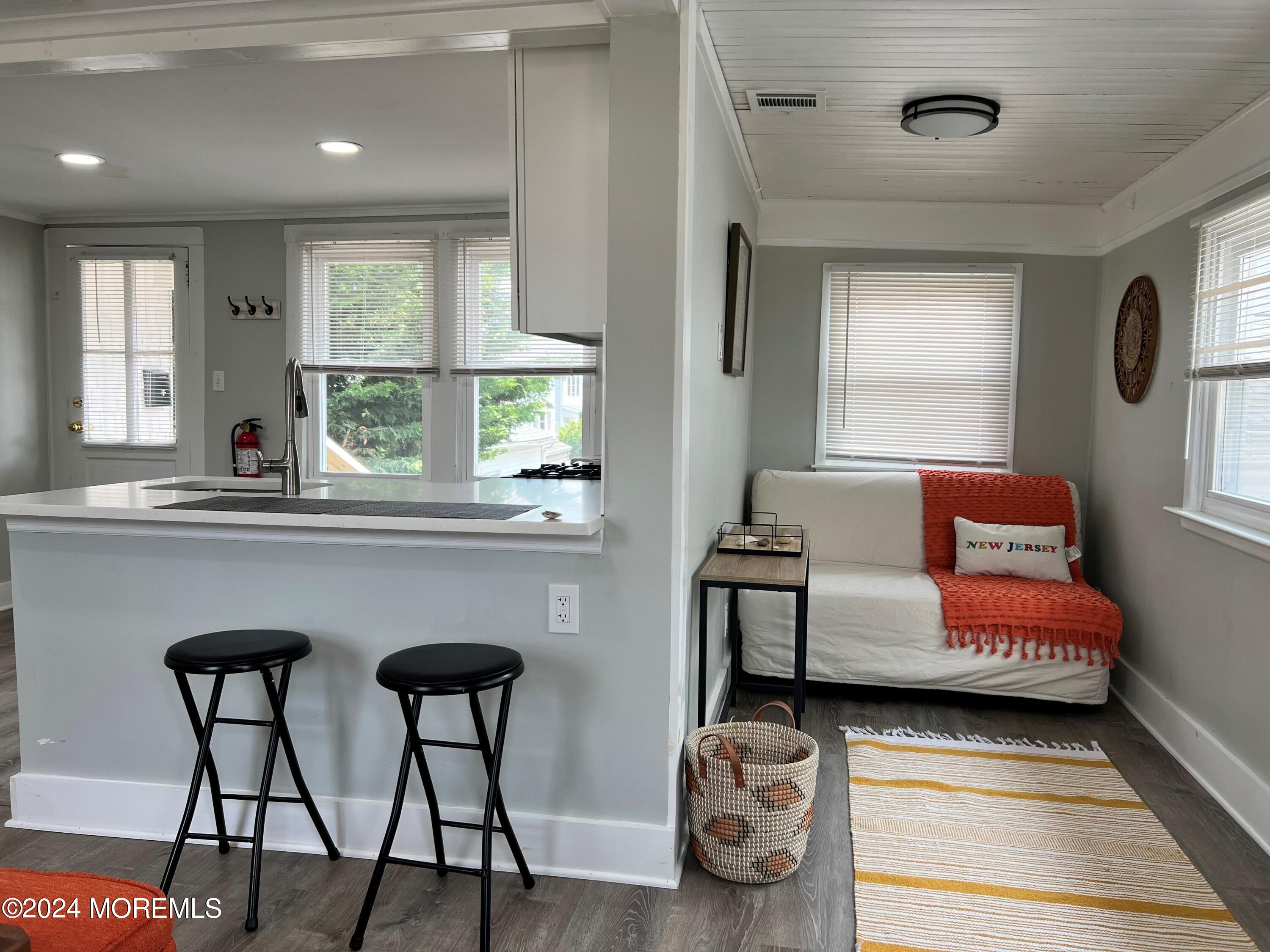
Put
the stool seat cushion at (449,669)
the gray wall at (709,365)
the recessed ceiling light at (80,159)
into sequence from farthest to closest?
the recessed ceiling light at (80,159) < the gray wall at (709,365) < the stool seat cushion at (449,669)

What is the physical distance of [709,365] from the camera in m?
2.88

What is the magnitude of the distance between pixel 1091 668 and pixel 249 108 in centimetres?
369

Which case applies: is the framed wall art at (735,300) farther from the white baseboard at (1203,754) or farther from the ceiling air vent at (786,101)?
the white baseboard at (1203,754)

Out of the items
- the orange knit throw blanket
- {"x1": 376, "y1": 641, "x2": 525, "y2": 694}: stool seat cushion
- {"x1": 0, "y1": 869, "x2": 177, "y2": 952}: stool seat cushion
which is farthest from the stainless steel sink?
the orange knit throw blanket

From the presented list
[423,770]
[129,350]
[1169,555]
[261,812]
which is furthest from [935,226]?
[129,350]

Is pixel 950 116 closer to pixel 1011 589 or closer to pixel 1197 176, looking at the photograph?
pixel 1197 176

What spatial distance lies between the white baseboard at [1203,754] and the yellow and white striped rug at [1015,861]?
0.79 ft

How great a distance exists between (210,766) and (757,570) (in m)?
1.60

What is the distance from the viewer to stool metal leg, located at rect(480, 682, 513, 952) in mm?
1985

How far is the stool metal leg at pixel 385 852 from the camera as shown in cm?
203

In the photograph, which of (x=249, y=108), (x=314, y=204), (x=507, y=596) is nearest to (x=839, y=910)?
(x=507, y=596)

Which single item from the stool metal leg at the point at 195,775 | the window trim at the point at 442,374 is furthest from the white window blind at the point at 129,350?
the stool metal leg at the point at 195,775

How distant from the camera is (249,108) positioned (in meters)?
3.16

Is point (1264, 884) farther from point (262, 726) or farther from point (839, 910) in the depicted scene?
point (262, 726)
